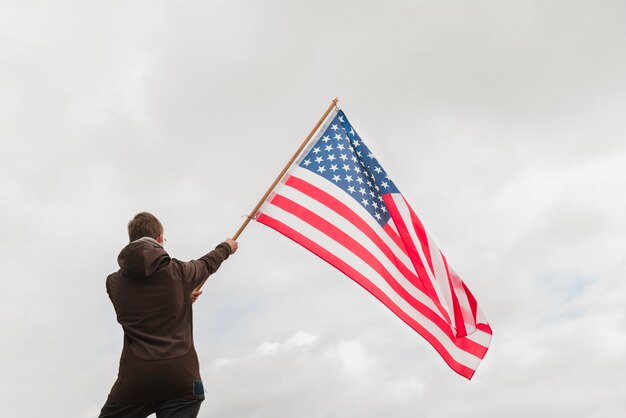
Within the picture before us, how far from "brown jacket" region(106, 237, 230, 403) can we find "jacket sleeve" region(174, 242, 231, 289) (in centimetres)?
Result: 5


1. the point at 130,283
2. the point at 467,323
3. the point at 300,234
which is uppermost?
the point at 300,234

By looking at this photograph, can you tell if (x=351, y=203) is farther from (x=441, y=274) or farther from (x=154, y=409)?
(x=154, y=409)

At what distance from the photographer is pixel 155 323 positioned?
20.4 feet

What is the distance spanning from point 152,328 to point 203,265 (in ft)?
2.86

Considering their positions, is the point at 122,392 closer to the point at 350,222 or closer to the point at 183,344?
the point at 183,344

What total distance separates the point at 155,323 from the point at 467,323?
231 inches

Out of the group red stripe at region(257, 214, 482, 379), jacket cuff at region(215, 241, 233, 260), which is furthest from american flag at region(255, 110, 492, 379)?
jacket cuff at region(215, 241, 233, 260)

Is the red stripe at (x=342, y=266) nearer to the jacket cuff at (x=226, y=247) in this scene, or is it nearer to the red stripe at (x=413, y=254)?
the red stripe at (x=413, y=254)

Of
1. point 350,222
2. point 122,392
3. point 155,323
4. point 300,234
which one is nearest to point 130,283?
point 155,323

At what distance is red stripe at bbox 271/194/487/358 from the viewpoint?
398 inches

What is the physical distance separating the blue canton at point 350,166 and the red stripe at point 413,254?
12 centimetres

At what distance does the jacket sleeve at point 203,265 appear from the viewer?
21.2 feet

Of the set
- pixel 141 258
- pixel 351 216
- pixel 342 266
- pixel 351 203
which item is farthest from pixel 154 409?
pixel 351 203

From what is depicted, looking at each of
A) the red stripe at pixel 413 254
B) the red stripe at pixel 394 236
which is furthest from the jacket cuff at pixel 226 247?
the red stripe at pixel 413 254
